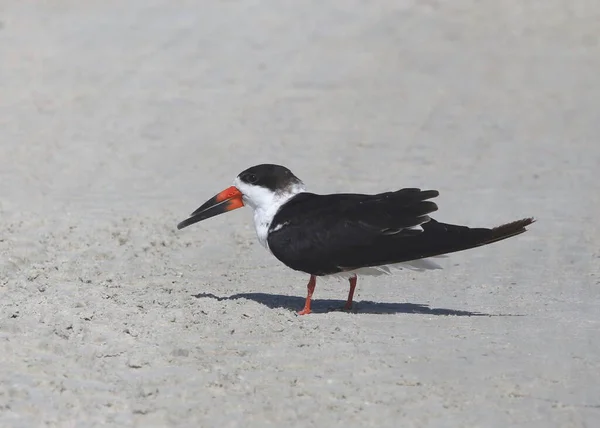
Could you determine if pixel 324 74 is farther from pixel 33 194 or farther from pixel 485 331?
pixel 485 331

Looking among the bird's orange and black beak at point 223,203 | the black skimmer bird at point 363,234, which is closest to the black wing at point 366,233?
the black skimmer bird at point 363,234

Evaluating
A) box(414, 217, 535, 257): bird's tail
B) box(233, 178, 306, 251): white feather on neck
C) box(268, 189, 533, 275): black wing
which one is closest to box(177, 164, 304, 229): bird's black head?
box(233, 178, 306, 251): white feather on neck

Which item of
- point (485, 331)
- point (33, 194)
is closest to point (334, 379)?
point (485, 331)

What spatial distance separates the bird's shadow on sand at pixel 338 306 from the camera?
7.16m

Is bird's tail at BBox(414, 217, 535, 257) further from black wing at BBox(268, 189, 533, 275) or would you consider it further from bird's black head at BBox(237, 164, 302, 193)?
bird's black head at BBox(237, 164, 302, 193)

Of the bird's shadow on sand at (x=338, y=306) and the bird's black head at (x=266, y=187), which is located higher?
the bird's black head at (x=266, y=187)

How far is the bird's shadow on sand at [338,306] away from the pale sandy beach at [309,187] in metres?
0.03

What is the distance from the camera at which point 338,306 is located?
7.54m

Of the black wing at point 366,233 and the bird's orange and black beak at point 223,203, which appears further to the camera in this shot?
the bird's orange and black beak at point 223,203

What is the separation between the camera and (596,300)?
298 inches

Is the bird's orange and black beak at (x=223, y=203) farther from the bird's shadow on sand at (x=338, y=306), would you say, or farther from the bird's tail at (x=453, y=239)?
the bird's tail at (x=453, y=239)

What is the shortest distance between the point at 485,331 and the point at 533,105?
8.59m

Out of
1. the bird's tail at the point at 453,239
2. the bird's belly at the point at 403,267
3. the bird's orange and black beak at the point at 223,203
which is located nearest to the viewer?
the bird's tail at the point at 453,239

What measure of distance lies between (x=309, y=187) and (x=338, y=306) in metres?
4.24
